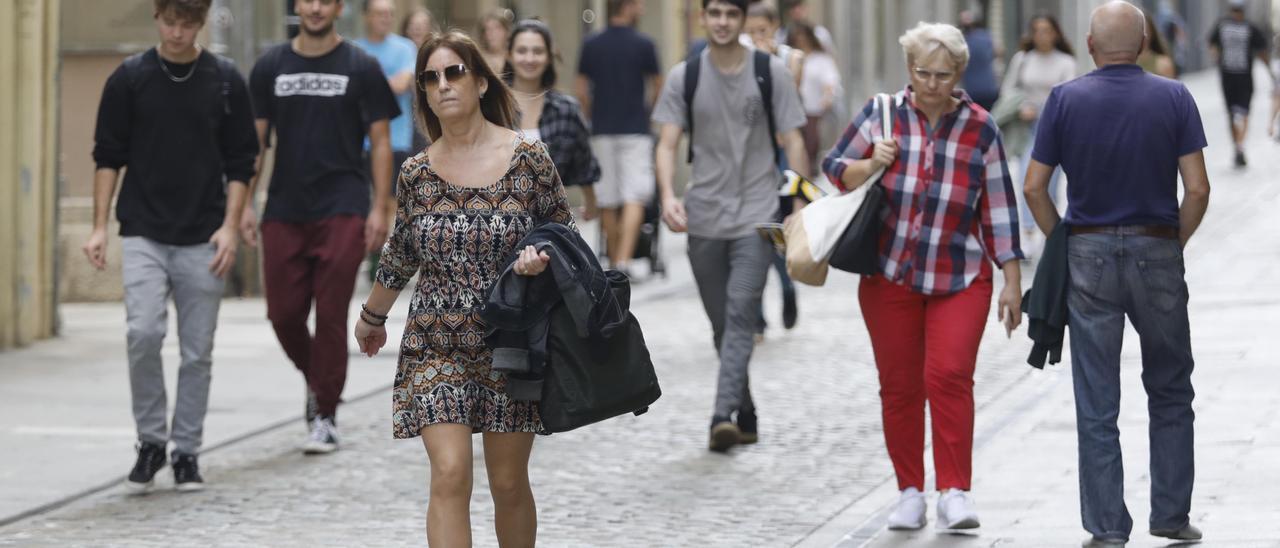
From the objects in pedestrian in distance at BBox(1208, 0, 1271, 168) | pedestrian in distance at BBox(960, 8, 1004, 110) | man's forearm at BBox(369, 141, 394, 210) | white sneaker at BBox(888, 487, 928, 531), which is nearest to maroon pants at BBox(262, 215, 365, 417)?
man's forearm at BBox(369, 141, 394, 210)

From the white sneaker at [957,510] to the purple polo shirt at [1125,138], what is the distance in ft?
3.28

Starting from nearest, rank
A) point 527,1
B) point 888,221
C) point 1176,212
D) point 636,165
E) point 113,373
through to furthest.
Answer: point 1176,212
point 888,221
point 113,373
point 636,165
point 527,1

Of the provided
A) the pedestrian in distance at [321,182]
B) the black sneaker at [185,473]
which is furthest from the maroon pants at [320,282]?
the black sneaker at [185,473]

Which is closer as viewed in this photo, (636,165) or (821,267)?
(821,267)

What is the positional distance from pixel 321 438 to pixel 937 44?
3.12m

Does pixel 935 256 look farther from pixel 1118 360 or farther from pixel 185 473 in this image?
pixel 185 473

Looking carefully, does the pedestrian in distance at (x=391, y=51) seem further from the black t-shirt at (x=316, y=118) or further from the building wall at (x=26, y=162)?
the black t-shirt at (x=316, y=118)

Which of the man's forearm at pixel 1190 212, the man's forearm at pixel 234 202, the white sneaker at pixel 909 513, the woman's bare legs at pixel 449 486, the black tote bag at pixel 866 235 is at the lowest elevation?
the white sneaker at pixel 909 513

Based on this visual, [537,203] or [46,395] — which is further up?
→ [537,203]

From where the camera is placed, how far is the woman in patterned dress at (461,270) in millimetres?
5430

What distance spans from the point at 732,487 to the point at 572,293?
9.51 ft

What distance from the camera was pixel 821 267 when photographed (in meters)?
7.36

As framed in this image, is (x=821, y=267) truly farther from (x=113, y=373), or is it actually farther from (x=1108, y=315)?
(x=113, y=373)

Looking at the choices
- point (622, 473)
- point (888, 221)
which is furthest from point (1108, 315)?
point (622, 473)
